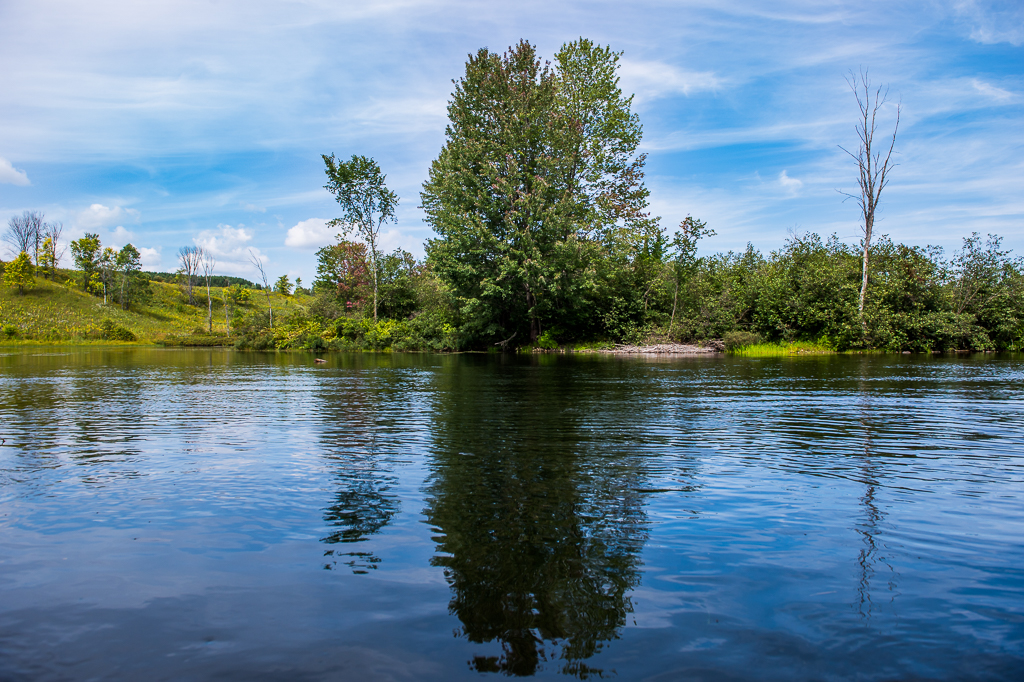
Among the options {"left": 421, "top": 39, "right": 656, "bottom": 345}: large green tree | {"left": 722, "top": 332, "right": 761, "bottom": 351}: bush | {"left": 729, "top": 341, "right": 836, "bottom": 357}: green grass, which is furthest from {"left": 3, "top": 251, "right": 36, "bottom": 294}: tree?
{"left": 729, "top": 341, "right": 836, "bottom": 357}: green grass

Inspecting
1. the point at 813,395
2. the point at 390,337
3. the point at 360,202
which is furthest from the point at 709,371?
the point at 360,202

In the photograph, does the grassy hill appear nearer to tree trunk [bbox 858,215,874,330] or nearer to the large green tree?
the large green tree

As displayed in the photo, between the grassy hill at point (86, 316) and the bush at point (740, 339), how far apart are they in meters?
48.5

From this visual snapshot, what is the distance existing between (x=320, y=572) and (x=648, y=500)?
3.46m

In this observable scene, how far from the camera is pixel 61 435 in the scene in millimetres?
Answer: 9883

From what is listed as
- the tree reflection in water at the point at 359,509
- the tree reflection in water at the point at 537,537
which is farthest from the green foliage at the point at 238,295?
the tree reflection in water at the point at 359,509

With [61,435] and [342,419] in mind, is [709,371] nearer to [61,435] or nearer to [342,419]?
[342,419]

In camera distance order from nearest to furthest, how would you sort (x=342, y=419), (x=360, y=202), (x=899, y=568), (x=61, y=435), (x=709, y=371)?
1. (x=899, y=568)
2. (x=61, y=435)
3. (x=342, y=419)
4. (x=709, y=371)
5. (x=360, y=202)

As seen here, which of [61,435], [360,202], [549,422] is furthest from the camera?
[360,202]

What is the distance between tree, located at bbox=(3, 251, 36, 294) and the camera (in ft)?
232

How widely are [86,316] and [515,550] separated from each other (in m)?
83.0

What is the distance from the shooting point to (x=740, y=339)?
37.8m

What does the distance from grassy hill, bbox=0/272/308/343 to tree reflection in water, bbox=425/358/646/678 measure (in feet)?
201

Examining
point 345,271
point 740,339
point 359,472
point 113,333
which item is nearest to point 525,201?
point 740,339
